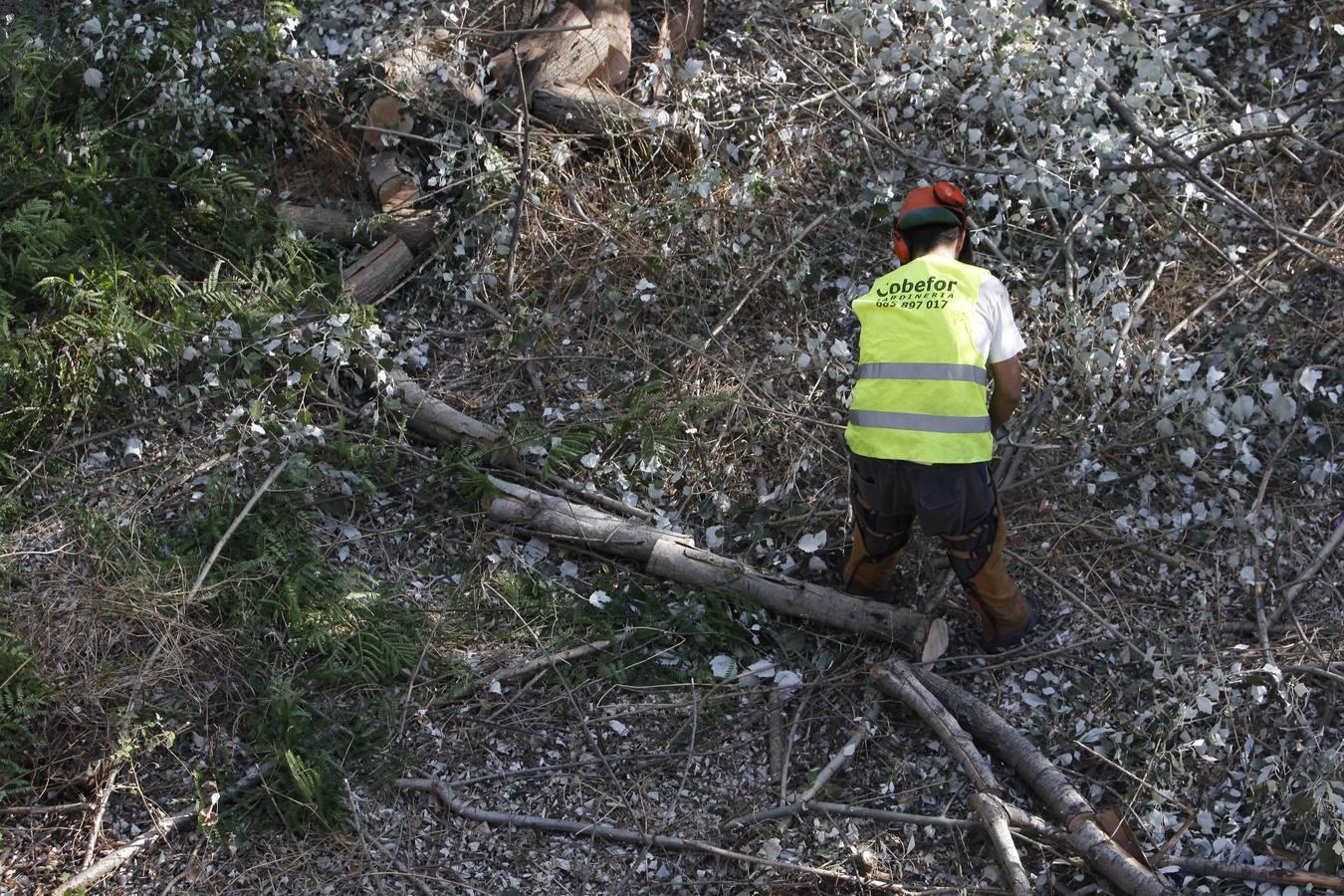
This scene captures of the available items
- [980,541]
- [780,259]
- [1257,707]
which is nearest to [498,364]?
[780,259]

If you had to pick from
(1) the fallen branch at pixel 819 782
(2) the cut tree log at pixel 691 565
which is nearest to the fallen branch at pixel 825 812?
(1) the fallen branch at pixel 819 782

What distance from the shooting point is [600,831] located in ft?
11.9

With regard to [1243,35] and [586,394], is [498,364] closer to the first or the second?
[586,394]

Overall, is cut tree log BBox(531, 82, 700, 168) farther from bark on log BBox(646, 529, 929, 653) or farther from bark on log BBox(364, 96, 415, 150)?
bark on log BBox(646, 529, 929, 653)

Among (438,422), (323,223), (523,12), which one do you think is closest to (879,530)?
(438,422)

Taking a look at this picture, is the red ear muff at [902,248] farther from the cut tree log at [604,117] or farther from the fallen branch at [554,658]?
the cut tree log at [604,117]

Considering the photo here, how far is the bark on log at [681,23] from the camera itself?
5828mm

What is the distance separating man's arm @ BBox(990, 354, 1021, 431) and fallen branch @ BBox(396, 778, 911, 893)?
155 cm

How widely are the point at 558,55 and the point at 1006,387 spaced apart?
3011 mm

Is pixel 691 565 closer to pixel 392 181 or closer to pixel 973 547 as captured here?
pixel 973 547

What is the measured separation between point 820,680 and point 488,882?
130 centimetres

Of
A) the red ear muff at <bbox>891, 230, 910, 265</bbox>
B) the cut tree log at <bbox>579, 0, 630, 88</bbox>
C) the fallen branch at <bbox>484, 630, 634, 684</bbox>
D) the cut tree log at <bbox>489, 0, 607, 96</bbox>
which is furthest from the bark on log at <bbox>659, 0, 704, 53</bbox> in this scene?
the fallen branch at <bbox>484, 630, 634, 684</bbox>

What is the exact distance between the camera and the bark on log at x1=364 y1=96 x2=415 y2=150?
18.0ft

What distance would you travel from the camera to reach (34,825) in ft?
12.0
